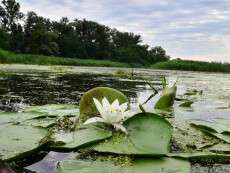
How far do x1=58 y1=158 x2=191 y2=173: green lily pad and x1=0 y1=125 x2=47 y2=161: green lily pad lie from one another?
0.76 feet

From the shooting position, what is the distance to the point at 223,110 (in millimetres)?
3811

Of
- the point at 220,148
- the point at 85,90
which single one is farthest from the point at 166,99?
the point at 85,90

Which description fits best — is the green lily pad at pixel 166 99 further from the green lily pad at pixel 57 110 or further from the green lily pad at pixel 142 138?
the green lily pad at pixel 142 138

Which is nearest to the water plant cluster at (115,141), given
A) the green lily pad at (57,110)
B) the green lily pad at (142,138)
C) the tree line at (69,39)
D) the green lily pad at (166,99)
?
the green lily pad at (142,138)

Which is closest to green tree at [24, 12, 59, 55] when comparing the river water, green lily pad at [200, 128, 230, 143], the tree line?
the tree line

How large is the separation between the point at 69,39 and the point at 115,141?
4453 cm

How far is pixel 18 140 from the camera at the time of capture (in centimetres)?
181

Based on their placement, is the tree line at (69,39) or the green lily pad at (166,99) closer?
the green lily pad at (166,99)

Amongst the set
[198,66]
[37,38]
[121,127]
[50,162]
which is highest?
[37,38]

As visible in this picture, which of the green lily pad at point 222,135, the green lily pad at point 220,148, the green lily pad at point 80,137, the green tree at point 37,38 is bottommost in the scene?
the green lily pad at point 220,148

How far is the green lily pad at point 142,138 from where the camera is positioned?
174 cm

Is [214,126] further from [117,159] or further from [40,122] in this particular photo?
[40,122]

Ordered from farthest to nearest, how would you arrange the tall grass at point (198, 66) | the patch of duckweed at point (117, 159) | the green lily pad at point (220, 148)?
1. the tall grass at point (198, 66)
2. the green lily pad at point (220, 148)
3. the patch of duckweed at point (117, 159)

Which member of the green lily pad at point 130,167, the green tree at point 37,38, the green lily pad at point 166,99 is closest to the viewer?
the green lily pad at point 130,167
